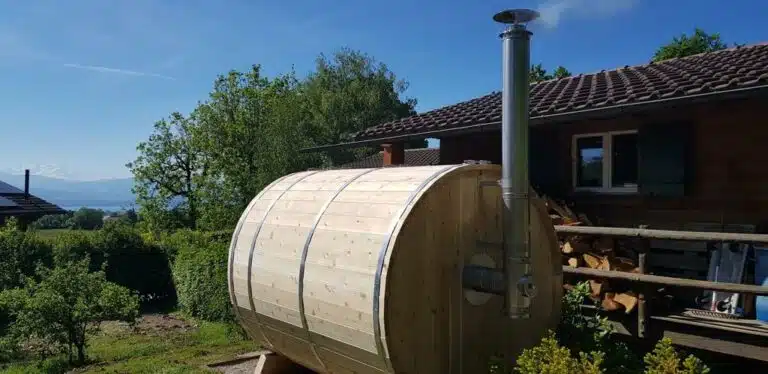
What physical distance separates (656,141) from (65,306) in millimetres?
10220

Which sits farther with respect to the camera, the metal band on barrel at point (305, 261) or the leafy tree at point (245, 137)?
the leafy tree at point (245, 137)

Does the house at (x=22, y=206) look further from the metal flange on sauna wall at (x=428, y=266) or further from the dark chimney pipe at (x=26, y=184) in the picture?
the metal flange on sauna wall at (x=428, y=266)

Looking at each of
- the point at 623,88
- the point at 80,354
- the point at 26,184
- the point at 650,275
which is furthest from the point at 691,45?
the point at 26,184

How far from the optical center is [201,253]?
1569cm

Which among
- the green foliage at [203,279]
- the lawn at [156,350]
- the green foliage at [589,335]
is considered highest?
the green foliage at [589,335]

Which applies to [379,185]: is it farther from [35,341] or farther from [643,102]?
[35,341]

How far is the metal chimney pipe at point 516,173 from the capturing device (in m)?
4.70

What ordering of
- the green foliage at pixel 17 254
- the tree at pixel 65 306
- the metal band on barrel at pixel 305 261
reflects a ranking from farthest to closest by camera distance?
the green foliage at pixel 17 254, the tree at pixel 65 306, the metal band on barrel at pixel 305 261

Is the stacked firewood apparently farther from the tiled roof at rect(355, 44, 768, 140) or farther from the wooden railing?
the tiled roof at rect(355, 44, 768, 140)

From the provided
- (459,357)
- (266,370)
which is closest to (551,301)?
(459,357)

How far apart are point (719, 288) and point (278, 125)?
19.0 m

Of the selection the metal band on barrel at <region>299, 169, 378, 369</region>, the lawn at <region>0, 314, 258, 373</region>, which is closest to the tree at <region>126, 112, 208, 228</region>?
the lawn at <region>0, 314, 258, 373</region>

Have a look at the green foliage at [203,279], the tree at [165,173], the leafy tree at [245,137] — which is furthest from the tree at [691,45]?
the green foliage at [203,279]

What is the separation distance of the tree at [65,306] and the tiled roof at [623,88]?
599 cm
